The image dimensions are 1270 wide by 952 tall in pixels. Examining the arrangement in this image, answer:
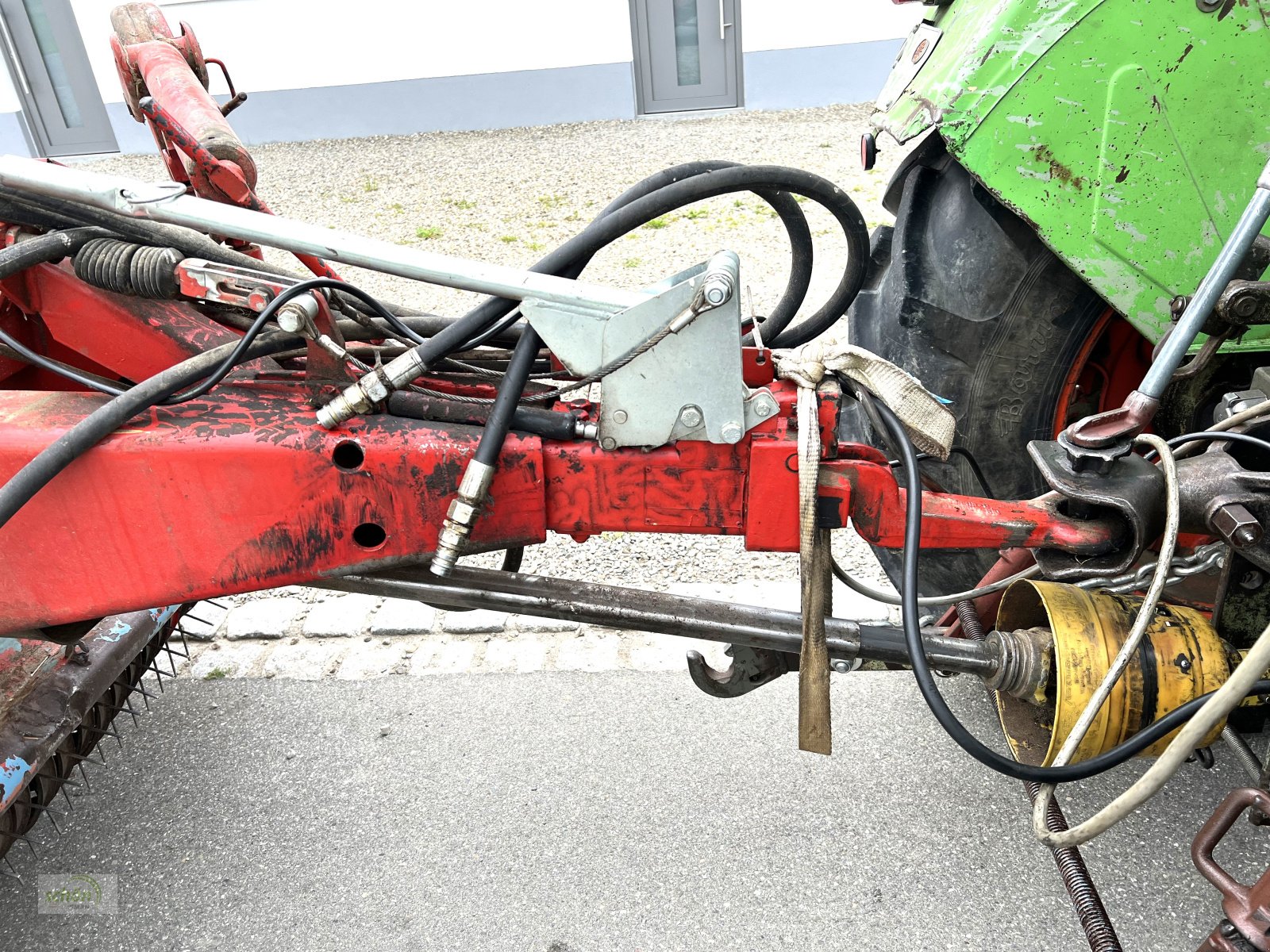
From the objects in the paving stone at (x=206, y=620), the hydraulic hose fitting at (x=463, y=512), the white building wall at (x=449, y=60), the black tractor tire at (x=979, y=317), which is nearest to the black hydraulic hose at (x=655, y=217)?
the hydraulic hose fitting at (x=463, y=512)

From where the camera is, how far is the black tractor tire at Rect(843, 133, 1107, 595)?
165 centimetres

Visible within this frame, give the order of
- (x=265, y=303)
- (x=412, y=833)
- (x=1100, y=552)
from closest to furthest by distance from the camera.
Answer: (x=265, y=303)
(x=1100, y=552)
(x=412, y=833)

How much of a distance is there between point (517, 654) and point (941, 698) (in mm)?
1441

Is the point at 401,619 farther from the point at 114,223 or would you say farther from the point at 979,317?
the point at 979,317

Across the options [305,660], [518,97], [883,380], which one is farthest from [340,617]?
[518,97]

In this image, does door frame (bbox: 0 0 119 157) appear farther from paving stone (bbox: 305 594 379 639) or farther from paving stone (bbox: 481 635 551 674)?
paving stone (bbox: 481 635 551 674)

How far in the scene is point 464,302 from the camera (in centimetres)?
462

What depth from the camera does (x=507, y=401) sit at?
4.02 feet

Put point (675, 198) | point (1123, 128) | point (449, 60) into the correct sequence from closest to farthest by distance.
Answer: point (675, 198)
point (1123, 128)
point (449, 60)

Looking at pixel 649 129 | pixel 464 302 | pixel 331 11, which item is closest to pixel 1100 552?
pixel 464 302

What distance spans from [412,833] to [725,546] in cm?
131

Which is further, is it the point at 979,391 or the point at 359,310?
the point at 979,391

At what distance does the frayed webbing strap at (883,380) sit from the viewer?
127 centimetres

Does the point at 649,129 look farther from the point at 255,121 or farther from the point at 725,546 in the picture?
the point at 725,546
